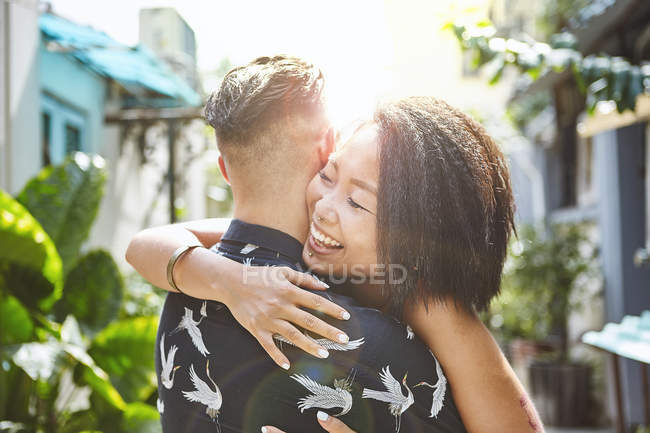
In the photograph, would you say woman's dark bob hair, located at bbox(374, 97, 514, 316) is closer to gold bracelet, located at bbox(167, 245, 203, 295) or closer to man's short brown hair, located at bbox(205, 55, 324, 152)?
man's short brown hair, located at bbox(205, 55, 324, 152)

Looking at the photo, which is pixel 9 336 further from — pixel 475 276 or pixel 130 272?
pixel 130 272

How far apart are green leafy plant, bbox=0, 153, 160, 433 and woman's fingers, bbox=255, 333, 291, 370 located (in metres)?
2.44

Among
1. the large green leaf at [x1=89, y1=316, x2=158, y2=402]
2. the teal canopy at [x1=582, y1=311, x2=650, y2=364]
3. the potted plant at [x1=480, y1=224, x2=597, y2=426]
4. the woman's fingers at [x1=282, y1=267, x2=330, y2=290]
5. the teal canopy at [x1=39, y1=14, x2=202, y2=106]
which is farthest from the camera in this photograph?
the potted plant at [x1=480, y1=224, x2=597, y2=426]

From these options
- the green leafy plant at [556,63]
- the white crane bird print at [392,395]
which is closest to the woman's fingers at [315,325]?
the white crane bird print at [392,395]

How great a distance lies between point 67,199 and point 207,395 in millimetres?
3147

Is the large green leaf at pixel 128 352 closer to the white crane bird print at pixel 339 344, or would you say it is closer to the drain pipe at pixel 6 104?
the drain pipe at pixel 6 104

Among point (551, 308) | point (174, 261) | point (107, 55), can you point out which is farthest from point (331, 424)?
point (551, 308)

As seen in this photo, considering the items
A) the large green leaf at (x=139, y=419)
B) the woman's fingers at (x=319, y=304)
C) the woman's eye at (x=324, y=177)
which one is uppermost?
the woman's eye at (x=324, y=177)

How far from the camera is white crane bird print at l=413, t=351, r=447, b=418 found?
1.40 m

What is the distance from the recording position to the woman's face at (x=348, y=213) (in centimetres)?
155

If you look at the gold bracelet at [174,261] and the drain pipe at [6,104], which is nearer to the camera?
the gold bracelet at [174,261]

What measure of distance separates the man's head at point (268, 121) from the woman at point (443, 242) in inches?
7.3

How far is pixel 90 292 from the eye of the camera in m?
4.41

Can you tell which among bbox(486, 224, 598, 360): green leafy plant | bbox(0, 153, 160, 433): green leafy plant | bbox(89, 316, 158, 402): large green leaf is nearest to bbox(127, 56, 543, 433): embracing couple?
bbox(0, 153, 160, 433): green leafy plant
